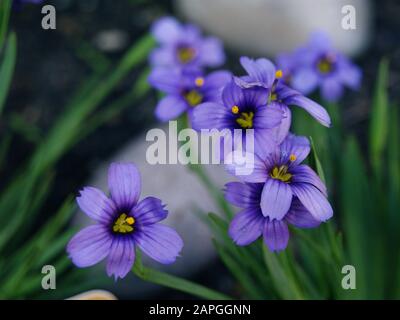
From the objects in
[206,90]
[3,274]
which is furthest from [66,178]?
[206,90]

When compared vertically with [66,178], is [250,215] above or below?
below

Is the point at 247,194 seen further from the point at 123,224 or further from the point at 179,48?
the point at 179,48

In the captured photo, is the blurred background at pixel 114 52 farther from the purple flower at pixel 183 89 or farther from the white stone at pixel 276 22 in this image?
the purple flower at pixel 183 89

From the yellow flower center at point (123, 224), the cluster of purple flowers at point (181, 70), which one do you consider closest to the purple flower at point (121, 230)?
the yellow flower center at point (123, 224)

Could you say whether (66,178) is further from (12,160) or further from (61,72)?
(61,72)

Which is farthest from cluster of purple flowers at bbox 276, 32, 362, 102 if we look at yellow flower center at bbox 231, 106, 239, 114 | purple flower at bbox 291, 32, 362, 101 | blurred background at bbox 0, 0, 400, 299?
yellow flower center at bbox 231, 106, 239, 114

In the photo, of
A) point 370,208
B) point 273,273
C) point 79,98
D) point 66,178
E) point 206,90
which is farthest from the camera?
point 66,178
